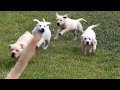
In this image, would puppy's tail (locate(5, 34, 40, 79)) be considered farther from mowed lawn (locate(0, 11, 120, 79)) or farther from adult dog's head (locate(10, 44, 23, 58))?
adult dog's head (locate(10, 44, 23, 58))

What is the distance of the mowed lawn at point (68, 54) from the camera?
8023mm

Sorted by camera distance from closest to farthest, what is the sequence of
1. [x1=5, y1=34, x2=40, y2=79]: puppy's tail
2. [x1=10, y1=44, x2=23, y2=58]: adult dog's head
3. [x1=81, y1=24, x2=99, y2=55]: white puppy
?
1. [x1=5, y1=34, x2=40, y2=79]: puppy's tail
2. [x1=10, y1=44, x2=23, y2=58]: adult dog's head
3. [x1=81, y1=24, x2=99, y2=55]: white puppy

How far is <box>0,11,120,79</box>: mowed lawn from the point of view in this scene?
8.02 meters

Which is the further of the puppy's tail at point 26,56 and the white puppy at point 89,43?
the white puppy at point 89,43

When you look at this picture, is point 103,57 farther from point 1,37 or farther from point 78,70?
point 1,37

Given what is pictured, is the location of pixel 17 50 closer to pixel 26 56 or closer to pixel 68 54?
pixel 68 54

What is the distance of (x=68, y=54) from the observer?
9.95m

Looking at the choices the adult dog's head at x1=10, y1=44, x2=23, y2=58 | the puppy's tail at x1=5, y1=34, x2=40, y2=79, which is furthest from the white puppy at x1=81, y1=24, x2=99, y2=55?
the puppy's tail at x1=5, y1=34, x2=40, y2=79

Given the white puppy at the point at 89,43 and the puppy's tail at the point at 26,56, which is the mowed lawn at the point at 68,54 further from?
the puppy's tail at the point at 26,56

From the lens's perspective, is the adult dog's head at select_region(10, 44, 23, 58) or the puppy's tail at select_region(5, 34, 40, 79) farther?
the adult dog's head at select_region(10, 44, 23, 58)

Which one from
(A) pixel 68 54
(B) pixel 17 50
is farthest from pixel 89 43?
(B) pixel 17 50

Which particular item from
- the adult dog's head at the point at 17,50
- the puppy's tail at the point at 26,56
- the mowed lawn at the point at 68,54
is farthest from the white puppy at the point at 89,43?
the puppy's tail at the point at 26,56

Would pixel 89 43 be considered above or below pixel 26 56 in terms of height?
below

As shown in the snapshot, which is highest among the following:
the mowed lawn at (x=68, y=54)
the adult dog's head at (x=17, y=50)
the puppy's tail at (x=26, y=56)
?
the puppy's tail at (x=26, y=56)
